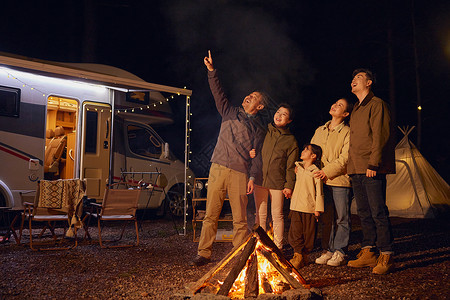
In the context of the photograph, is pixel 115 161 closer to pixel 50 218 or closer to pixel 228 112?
pixel 50 218

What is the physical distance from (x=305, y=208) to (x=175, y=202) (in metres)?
4.99

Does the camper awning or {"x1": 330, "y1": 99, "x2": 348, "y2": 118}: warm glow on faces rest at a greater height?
the camper awning

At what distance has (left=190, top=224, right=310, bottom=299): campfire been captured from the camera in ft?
9.55

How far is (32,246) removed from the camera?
5.14 metres

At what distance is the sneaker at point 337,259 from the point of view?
4059 millimetres

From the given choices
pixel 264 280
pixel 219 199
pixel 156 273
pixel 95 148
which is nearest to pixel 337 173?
pixel 219 199

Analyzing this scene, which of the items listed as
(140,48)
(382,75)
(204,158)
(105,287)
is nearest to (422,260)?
(105,287)

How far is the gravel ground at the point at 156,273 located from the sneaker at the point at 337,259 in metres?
0.06

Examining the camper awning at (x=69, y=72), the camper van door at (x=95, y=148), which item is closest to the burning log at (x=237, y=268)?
the camper awning at (x=69, y=72)

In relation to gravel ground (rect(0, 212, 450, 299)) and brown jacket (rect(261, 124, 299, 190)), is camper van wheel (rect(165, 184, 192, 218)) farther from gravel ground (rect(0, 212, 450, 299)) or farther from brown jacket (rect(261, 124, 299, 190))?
brown jacket (rect(261, 124, 299, 190))

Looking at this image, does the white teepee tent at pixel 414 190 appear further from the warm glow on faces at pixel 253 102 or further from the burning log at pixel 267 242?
the burning log at pixel 267 242

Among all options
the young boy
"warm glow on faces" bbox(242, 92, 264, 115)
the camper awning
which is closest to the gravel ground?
the young boy

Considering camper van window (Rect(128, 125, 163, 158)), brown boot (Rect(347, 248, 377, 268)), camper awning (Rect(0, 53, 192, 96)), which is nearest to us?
brown boot (Rect(347, 248, 377, 268))

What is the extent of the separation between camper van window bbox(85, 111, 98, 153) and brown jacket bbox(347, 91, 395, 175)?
Result: 197 inches
